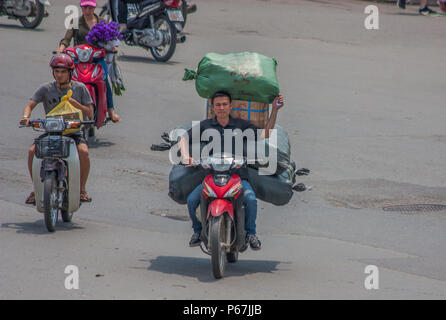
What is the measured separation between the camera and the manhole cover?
1016 centimetres

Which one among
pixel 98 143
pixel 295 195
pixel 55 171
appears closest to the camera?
pixel 55 171

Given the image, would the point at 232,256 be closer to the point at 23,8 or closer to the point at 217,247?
the point at 217,247

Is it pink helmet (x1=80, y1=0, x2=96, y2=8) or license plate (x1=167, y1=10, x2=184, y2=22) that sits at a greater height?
license plate (x1=167, y1=10, x2=184, y2=22)

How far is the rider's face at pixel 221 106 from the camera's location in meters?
7.61

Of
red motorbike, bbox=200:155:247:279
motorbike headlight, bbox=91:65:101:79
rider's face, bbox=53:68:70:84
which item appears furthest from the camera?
motorbike headlight, bbox=91:65:101:79

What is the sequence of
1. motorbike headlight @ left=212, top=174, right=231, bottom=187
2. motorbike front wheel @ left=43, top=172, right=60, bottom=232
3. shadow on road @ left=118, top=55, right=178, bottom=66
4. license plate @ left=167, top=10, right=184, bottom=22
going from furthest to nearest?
1. shadow on road @ left=118, top=55, right=178, bottom=66
2. license plate @ left=167, top=10, right=184, bottom=22
3. motorbike front wheel @ left=43, top=172, right=60, bottom=232
4. motorbike headlight @ left=212, top=174, right=231, bottom=187

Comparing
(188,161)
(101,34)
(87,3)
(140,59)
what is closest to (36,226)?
(188,161)

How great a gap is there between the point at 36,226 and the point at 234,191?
2.54 metres

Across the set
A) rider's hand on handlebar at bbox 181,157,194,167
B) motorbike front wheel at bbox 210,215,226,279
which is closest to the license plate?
rider's hand on handlebar at bbox 181,157,194,167

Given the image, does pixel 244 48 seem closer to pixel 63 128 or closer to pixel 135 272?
pixel 63 128

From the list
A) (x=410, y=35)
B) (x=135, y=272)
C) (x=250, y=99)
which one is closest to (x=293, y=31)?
(x=410, y=35)

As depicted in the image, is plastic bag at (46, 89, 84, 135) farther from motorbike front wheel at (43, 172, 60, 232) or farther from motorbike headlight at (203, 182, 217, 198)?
motorbike headlight at (203, 182, 217, 198)

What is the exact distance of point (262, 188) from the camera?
7656mm

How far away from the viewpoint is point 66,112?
28.6 feet
